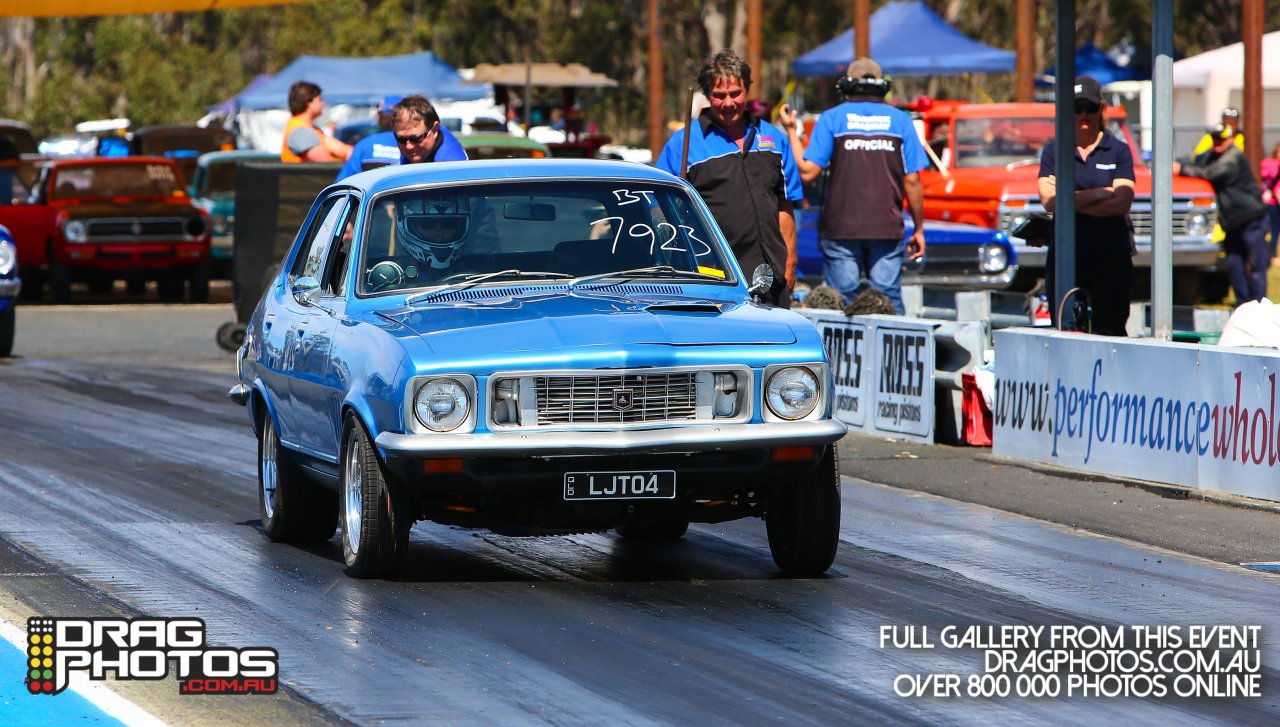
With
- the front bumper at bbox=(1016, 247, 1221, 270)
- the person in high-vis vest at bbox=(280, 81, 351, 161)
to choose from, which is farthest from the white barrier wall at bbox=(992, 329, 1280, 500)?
the front bumper at bbox=(1016, 247, 1221, 270)

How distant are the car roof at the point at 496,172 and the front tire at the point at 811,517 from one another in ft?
5.20

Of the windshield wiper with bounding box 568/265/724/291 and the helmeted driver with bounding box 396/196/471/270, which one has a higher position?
the helmeted driver with bounding box 396/196/471/270

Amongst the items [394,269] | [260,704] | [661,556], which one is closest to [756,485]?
[661,556]

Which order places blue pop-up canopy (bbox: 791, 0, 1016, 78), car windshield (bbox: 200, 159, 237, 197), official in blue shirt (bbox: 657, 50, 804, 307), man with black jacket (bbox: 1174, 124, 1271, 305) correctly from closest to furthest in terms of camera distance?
1. official in blue shirt (bbox: 657, 50, 804, 307)
2. man with black jacket (bbox: 1174, 124, 1271, 305)
3. car windshield (bbox: 200, 159, 237, 197)
4. blue pop-up canopy (bbox: 791, 0, 1016, 78)

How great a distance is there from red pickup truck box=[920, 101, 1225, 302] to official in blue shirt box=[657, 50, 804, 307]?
9.33m

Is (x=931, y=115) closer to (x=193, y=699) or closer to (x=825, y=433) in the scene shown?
(x=825, y=433)

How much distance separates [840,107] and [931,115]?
331 inches

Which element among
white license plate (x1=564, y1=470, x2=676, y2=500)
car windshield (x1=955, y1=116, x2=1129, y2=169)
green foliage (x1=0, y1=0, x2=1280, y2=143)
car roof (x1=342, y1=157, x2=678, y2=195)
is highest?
green foliage (x1=0, y1=0, x2=1280, y2=143)

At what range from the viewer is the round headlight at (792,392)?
778cm

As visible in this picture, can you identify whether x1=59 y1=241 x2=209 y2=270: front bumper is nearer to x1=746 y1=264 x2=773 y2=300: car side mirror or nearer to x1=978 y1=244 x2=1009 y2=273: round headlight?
x1=978 y1=244 x2=1009 y2=273: round headlight

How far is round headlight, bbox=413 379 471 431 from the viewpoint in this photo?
24.8 feet

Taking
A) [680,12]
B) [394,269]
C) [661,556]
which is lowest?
[661,556]

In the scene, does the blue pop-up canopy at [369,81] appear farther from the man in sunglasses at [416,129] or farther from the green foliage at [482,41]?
the man in sunglasses at [416,129]

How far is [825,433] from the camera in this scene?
25.5 ft
